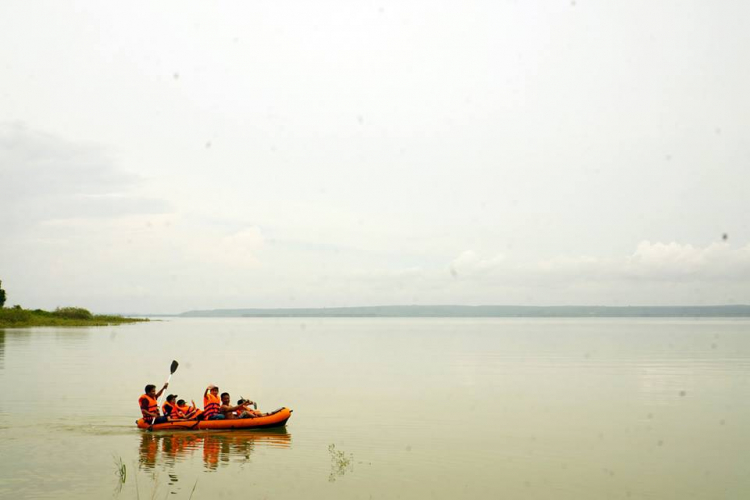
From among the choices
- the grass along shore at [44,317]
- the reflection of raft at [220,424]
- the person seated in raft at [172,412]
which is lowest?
the reflection of raft at [220,424]

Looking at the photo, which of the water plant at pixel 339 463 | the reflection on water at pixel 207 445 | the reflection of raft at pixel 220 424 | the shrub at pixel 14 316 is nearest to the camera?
the water plant at pixel 339 463

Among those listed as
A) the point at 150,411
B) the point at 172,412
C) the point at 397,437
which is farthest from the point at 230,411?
the point at 397,437

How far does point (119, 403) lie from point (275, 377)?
41.0ft

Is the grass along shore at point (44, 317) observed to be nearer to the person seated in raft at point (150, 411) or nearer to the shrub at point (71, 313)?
the shrub at point (71, 313)

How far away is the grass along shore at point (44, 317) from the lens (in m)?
97.5

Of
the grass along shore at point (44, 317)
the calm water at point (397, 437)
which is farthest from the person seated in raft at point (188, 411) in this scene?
the grass along shore at point (44, 317)

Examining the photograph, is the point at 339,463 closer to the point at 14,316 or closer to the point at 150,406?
the point at 150,406

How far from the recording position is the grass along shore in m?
97.5

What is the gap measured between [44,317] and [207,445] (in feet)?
321

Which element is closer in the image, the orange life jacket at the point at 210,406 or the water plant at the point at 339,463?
the water plant at the point at 339,463

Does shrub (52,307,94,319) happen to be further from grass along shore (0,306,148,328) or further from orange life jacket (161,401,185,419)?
orange life jacket (161,401,185,419)

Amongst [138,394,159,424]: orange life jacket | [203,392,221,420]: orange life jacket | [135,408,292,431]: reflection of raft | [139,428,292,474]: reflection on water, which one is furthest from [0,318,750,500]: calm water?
[203,392,221,420]: orange life jacket

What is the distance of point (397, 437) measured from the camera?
22.7 meters

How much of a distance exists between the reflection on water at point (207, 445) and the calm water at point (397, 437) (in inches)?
2.7
